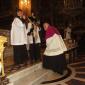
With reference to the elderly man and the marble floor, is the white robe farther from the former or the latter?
the marble floor

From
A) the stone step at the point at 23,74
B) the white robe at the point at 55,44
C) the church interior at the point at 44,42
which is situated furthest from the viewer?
the white robe at the point at 55,44

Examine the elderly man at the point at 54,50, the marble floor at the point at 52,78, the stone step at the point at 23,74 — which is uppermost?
the elderly man at the point at 54,50

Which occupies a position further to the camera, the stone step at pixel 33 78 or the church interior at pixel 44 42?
the church interior at pixel 44 42

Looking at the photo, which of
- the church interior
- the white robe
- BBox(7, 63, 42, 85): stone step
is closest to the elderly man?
the white robe

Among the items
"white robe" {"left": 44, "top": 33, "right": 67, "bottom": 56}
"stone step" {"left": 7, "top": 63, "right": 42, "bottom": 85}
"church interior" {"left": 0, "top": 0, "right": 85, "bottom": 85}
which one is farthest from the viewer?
"white robe" {"left": 44, "top": 33, "right": 67, "bottom": 56}

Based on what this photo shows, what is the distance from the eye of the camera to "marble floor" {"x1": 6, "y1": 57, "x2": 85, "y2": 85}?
7640 mm

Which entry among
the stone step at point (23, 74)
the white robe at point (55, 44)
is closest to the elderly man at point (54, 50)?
the white robe at point (55, 44)

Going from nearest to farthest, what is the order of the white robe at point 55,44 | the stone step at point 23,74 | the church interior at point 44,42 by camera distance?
the stone step at point 23,74, the church interior at point 44,42, the white robe at point 55,44

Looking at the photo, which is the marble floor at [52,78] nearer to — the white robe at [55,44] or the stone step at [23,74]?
the stone step at [23,74]

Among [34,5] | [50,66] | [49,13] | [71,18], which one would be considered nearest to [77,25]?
[71,18]

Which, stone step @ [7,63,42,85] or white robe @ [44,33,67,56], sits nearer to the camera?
stone step @ [7,63,42,85]

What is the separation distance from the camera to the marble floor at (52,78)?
764cm

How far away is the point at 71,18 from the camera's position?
16719 mm

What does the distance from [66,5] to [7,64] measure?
8.93 m
